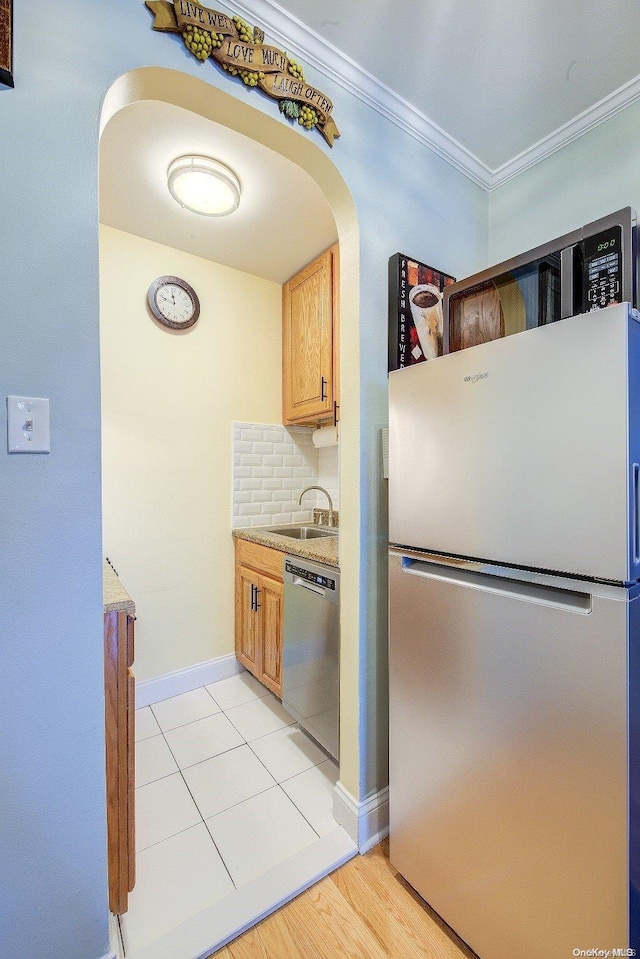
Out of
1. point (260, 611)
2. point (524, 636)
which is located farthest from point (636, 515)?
point (260, 611)

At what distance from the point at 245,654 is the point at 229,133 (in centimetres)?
256

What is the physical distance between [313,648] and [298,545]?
467 mm

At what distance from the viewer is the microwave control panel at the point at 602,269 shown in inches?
34.7

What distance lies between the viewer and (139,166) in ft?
5.69

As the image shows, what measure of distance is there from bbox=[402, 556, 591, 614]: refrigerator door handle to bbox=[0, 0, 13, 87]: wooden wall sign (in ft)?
4.71

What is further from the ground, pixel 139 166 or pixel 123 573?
pixel 139 166

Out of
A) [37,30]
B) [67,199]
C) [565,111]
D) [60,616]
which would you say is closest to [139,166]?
[37,30]

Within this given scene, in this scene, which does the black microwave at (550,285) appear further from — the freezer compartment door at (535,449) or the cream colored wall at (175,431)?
the cream colored wall at (175,431)

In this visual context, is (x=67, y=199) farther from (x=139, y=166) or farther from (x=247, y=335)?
(x=247, y=335)

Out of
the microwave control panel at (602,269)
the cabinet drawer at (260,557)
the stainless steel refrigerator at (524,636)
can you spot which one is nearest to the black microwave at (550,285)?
the microwave control panel at (602,269)

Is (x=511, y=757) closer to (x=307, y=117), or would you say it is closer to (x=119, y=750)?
(x=119, y=750)

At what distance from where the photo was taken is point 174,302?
7.79 feet

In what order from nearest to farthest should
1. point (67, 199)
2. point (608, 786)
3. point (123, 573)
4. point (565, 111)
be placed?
point (608, 786), point (67, 199), point (565, 111), point (123, 573)

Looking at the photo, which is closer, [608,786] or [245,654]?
[608,786]
